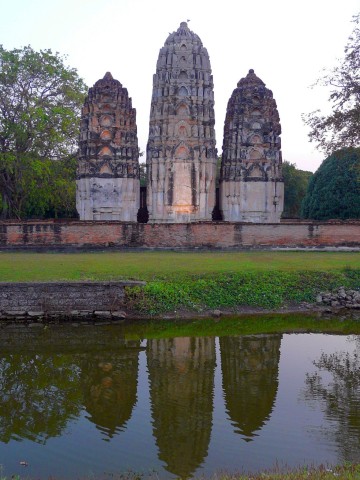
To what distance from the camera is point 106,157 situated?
108 feet

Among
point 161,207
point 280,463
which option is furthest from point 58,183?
point 280,463

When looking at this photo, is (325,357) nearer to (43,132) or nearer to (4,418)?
(4,418)

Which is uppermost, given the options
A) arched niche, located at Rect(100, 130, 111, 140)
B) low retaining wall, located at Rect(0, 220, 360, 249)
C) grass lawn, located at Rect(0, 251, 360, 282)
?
arched niche, located at Rect(100, 130, 111, 140)

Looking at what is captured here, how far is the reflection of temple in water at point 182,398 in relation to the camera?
704 centimetres

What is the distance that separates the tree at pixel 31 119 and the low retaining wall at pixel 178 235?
33.5 feet

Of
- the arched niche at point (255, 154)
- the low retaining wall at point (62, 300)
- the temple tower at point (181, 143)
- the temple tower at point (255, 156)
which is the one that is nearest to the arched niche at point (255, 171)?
the temple tower at point (255, 156)

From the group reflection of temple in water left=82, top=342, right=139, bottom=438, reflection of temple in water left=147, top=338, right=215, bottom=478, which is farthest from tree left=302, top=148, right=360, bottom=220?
reflection of temple in water left=82, top=342, right=139, bottom=438

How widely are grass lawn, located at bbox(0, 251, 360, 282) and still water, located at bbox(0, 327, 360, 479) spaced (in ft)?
13.4

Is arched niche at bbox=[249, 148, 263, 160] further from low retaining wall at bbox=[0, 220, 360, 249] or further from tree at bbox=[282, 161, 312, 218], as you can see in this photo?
tree at bbox=[282, 161, 312, 218]

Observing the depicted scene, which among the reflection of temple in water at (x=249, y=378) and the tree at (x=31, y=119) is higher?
the tree at (x=31, y=119)

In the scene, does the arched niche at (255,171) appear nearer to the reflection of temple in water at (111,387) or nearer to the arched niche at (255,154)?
the arched niche at (255,154)

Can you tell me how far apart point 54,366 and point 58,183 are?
25287 millimetres

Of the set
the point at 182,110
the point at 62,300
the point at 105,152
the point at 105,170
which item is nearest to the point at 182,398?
the point at 62,300

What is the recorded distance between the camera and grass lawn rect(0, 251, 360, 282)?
55.7 feet
